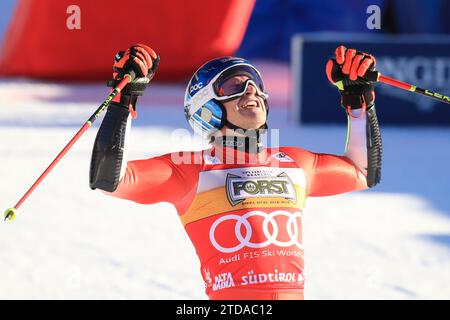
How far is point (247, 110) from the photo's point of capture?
4.39m

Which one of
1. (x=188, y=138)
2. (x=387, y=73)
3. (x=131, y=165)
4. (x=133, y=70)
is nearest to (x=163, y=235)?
(x=131, y=165)

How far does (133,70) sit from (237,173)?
60cm

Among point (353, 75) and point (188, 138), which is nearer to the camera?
point (353, 75)

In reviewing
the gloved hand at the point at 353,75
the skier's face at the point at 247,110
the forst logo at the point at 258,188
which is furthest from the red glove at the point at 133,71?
the gloved hand at the point at 353,75

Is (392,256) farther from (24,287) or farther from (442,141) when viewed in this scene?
(442,141)

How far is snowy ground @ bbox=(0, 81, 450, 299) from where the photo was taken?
21.2 feet

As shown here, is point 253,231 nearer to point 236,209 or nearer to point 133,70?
point 236,209

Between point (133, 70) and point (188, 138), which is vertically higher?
point (188, 138)

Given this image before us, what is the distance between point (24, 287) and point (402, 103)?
23.7 ft

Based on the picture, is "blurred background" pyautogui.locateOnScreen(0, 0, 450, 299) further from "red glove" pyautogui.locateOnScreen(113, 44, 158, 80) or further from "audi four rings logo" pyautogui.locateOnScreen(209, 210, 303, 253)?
"red glove" pyautogui.locateOnScreen(113, 44, 158, 80)

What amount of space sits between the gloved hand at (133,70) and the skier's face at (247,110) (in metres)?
0.38

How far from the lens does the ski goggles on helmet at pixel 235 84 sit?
175 inches

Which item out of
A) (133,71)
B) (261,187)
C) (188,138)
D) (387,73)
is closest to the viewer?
(133,71)
